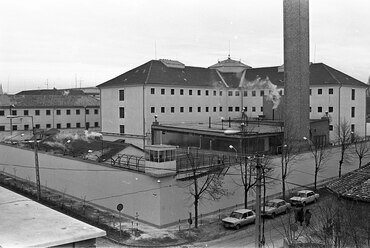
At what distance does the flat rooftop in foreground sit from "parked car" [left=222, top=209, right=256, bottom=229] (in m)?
10.4

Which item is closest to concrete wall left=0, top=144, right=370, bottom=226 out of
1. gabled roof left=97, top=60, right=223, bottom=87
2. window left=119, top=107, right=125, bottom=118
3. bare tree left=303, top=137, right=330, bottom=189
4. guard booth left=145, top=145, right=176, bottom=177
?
guard booth left=145, top=145, right=176, bottom=177

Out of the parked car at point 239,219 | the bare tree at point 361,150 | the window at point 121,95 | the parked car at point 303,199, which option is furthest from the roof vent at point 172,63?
the parked car at point 239,219

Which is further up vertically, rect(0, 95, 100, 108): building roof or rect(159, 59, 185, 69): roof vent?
rect(159, 59, 185, 69): roof vent

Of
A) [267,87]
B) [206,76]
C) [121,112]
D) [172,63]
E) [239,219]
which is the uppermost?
[172,63]

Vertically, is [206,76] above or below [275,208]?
above

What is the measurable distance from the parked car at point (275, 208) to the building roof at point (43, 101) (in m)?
29.7

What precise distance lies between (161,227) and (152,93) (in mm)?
17806

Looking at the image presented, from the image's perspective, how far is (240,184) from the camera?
65.4 feet

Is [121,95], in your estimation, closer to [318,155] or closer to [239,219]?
[318,155]

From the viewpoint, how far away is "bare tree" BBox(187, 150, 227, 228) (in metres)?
17.4

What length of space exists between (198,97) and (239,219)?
21.2 metres

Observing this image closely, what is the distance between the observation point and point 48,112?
42438mm

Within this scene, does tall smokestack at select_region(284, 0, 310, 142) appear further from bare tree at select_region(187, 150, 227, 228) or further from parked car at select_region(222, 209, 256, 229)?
parked car at select_region(222, 209, 256, 229)

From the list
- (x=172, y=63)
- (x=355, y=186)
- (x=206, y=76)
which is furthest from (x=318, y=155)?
(x=172, y=63)
